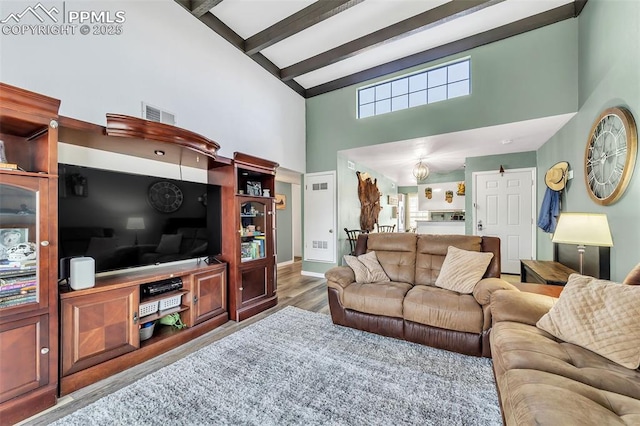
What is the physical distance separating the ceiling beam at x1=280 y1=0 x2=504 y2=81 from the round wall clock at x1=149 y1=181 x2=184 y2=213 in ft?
10.1

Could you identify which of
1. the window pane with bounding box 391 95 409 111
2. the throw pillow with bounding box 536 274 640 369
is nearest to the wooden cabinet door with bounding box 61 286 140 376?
the throw pillow with bounding box 536 274 640 369

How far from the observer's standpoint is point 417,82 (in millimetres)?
4242

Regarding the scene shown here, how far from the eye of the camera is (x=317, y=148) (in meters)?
5.16

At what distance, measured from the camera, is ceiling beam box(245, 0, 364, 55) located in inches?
117

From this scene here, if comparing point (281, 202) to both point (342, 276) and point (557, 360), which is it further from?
point (557, 360)

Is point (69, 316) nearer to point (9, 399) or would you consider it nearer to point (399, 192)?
point (9, 399)

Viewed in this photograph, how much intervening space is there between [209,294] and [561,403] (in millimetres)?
2754

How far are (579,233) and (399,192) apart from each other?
25.3 feet

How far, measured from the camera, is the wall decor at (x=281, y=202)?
6410mm

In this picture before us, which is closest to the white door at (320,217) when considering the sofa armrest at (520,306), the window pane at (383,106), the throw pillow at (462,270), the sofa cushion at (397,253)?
the window pane at (383,106)

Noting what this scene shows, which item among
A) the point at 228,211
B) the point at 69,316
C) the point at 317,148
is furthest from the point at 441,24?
the point at 69,316

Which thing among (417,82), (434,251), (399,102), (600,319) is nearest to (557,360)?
(600,319)

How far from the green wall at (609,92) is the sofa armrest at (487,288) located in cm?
95

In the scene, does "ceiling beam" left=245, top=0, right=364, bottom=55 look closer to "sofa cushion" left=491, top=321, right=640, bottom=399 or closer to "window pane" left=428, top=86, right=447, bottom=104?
"window pane" left=428, top=86, right=447, bottom=104
